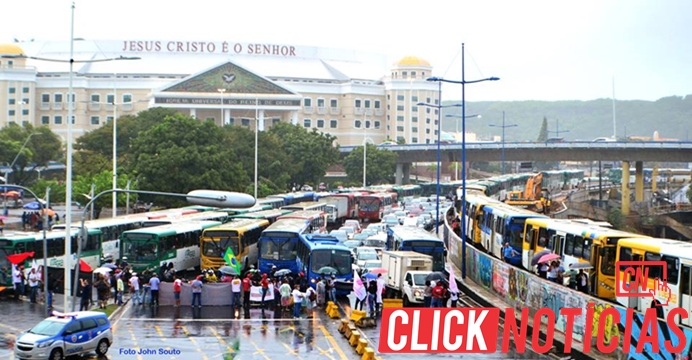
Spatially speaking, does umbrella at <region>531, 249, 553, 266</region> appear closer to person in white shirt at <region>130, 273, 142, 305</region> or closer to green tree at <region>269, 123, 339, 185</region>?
person in white shirt at <region>130, 273, 142, 305</region>

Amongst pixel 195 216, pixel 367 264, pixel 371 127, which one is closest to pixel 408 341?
pixel 367 264

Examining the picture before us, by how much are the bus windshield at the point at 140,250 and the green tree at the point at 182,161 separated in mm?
34944

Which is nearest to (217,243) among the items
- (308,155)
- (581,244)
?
(581,244)

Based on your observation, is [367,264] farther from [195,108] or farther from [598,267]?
[195,108]

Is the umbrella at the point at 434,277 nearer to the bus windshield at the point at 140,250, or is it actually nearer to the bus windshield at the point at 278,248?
the bus windshield at the point at 278,248

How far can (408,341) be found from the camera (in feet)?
76.9

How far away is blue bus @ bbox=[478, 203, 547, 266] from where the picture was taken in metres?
40.8

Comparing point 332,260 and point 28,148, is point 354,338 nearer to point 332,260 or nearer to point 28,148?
point 332,260

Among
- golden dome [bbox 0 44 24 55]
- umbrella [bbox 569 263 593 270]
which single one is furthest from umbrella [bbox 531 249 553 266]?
golden dome [bbox 0 44 24 55]

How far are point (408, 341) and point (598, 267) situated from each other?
956 cm

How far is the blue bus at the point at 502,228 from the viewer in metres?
40.8

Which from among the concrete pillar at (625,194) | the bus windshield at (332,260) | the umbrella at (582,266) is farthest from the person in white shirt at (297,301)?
the concrete pillar at (625,194)

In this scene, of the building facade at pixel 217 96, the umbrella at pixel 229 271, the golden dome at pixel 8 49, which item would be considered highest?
the golden dome at pixel 8 49

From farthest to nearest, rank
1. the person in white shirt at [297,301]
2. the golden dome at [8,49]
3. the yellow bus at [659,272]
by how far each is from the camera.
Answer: the golden dome at [8,49]
the person in white shirt at [297,301]
the yellow bus at [659,272]
